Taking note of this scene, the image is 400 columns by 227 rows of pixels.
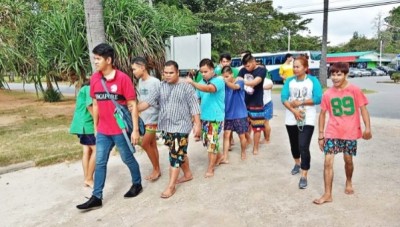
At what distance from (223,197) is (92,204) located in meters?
1.38

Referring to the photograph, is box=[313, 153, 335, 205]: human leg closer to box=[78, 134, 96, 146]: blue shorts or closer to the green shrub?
box=[78, 134, 96, 146]: blue shorts

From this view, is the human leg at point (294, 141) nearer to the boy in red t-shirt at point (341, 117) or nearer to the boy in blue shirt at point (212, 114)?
the boy in red t-shirt at point (341, 117)

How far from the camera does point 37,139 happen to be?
7.43 m

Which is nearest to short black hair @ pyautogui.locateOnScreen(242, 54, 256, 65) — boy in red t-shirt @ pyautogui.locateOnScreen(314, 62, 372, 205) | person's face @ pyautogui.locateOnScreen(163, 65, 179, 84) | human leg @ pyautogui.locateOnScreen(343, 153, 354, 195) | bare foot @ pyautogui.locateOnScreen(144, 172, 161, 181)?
person's face @ pyautogui.locateOnScreen(163, 65, 179, 84)

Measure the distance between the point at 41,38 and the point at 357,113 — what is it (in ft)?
26.5

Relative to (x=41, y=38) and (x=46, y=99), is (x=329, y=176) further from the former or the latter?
(x=46, y=99)

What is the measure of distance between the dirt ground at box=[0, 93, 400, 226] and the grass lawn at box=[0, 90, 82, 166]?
0.41 metres

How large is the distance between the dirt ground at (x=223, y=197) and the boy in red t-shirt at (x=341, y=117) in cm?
39

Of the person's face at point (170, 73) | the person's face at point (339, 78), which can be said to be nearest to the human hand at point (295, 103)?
the person's face at point (339, 78)

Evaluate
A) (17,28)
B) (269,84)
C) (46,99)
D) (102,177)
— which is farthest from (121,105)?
(46,99)

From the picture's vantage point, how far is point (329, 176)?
385cm

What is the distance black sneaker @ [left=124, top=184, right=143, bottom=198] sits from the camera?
168 inches

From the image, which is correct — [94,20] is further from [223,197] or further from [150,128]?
[223,197]

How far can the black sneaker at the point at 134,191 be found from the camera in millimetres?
4266
